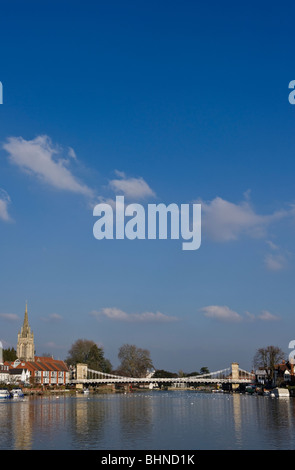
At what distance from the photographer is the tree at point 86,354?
16038cm

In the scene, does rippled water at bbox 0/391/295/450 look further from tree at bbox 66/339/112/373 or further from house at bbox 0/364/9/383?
tree at bbox 66/339/112/373

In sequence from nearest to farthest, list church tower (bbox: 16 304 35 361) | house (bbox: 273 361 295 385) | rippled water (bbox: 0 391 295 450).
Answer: rippled water (bbox: 0 391 295 450), house (bbox: 273 361 295 385), church tower (bbox: 16 304 35 361)

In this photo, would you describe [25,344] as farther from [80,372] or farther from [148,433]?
[148,433]

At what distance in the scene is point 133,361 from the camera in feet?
540

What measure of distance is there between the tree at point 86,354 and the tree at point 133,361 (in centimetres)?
765

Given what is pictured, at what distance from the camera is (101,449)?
32.0 metres

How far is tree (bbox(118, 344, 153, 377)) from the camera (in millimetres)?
164250

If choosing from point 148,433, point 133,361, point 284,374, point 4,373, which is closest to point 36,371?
point 4,373

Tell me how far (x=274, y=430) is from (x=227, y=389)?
12783 centimetres

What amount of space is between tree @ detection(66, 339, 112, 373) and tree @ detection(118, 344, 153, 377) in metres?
7.65

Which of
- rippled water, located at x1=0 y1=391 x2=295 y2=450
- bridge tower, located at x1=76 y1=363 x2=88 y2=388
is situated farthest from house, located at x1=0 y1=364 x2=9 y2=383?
rippled water, located at x1=0 y1=391 x2=295 y2=450

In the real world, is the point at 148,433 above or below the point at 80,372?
above

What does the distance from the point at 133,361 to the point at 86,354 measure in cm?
1531
